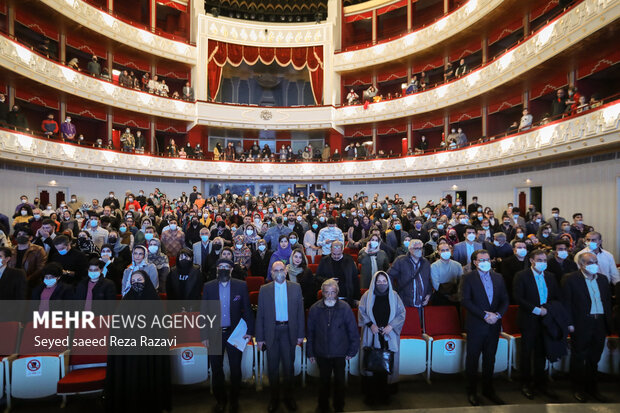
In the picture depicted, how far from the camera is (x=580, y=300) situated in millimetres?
4074

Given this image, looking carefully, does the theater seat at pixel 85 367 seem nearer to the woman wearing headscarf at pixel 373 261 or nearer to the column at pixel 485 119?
the woman wearing headscarf at pixel 373 261

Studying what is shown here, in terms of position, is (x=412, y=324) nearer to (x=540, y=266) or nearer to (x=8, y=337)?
(x=540, y=266)

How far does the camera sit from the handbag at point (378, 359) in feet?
12.3

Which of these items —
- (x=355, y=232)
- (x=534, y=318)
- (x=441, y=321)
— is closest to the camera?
(x=534, y=318)

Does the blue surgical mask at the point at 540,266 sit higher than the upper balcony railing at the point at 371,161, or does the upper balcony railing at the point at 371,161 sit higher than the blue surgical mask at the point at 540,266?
the upper balcony railing at the point at 371,161

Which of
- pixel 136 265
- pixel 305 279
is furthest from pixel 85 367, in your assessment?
pixel 305 279

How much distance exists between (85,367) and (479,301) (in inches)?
169

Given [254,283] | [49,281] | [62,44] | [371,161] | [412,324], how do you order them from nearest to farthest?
[49,281] < [412,324] < [254,283] < [62,44] < [371,161]

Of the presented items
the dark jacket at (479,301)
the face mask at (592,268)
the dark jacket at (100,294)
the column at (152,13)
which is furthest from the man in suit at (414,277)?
the column at (152,13)

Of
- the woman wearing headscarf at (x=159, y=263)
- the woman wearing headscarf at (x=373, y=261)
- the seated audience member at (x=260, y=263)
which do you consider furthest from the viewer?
the seated audience member at (x=260, y=263)

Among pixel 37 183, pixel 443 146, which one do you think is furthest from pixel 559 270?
pixel 37 183

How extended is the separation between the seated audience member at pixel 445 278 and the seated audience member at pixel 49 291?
4.52 meters

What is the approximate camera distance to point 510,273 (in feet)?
17.0

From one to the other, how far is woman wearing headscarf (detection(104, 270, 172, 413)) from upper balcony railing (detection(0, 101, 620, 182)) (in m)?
10.0
